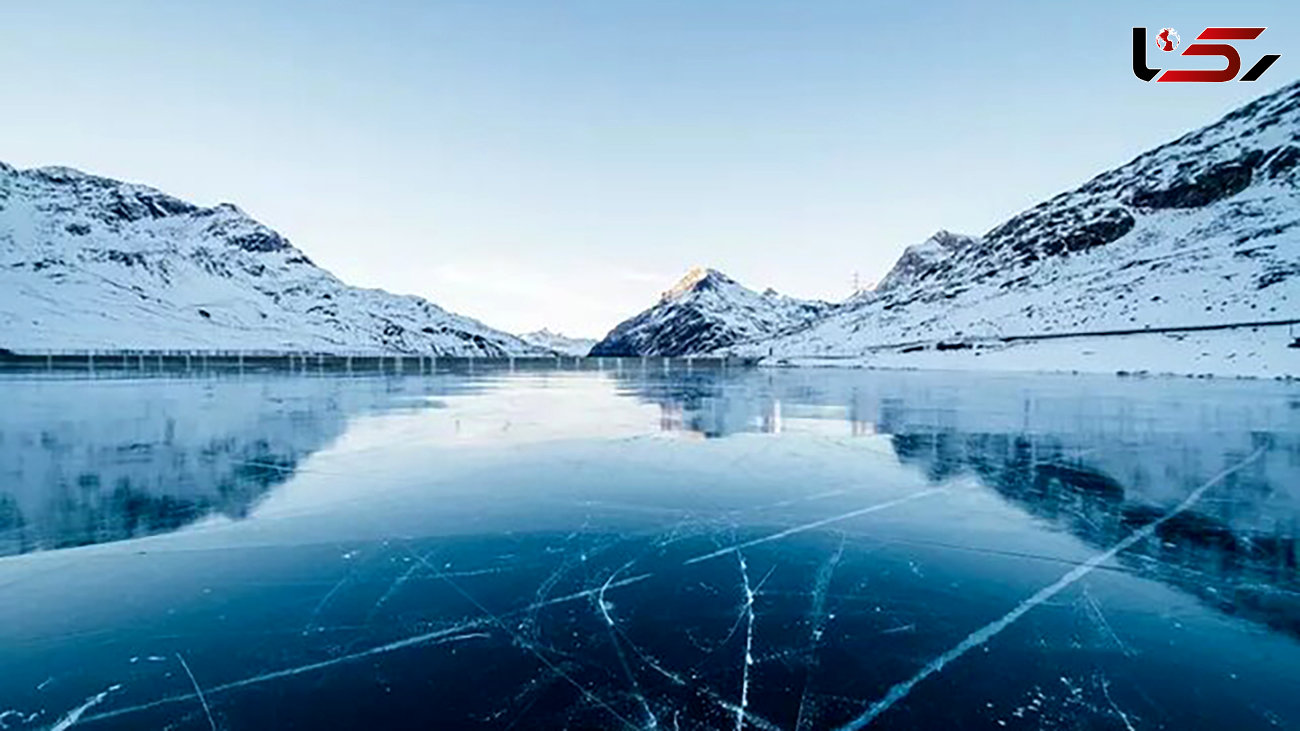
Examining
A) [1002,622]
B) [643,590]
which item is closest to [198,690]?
[643,590]

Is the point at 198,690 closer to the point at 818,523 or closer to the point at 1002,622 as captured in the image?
the point at 1002,622

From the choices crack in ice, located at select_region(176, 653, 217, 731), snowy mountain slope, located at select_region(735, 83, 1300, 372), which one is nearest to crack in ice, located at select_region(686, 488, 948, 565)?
crack in ice, located at select_region(176, 653, 217, 731)

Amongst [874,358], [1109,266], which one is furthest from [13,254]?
[1109,266]

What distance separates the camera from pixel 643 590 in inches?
199

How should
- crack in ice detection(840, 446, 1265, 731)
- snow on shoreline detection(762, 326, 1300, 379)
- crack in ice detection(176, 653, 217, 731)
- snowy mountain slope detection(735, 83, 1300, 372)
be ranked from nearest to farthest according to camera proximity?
crack in ice detection(176, 653, 217, 731), crack in ice detection(840, 446, 1265, 731), snow on shoreline detection(762, 326, 1300, 379), snowy mountain slope detection(735, 83, 1300, 372)

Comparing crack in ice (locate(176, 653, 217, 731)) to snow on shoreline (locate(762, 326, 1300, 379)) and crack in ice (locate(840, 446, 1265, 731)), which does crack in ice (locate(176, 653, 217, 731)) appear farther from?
snow on shoreline (locate(762, 326, 1300, 379))

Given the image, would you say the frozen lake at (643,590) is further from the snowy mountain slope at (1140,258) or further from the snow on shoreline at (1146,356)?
the snowy mountain slope at (1140,258)

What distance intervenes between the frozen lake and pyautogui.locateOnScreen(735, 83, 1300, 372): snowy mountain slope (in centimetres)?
6187

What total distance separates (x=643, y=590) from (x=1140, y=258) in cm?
13915

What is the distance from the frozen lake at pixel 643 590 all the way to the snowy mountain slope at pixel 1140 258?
203ft

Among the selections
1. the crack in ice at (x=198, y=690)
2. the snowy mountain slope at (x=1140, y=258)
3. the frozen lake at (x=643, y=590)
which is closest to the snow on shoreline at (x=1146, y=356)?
the snowy mountain slope at (x=1140, y=258)

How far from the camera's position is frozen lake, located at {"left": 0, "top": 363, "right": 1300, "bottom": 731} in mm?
3438

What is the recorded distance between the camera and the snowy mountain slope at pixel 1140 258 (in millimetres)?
82188

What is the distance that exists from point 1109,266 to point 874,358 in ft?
165
